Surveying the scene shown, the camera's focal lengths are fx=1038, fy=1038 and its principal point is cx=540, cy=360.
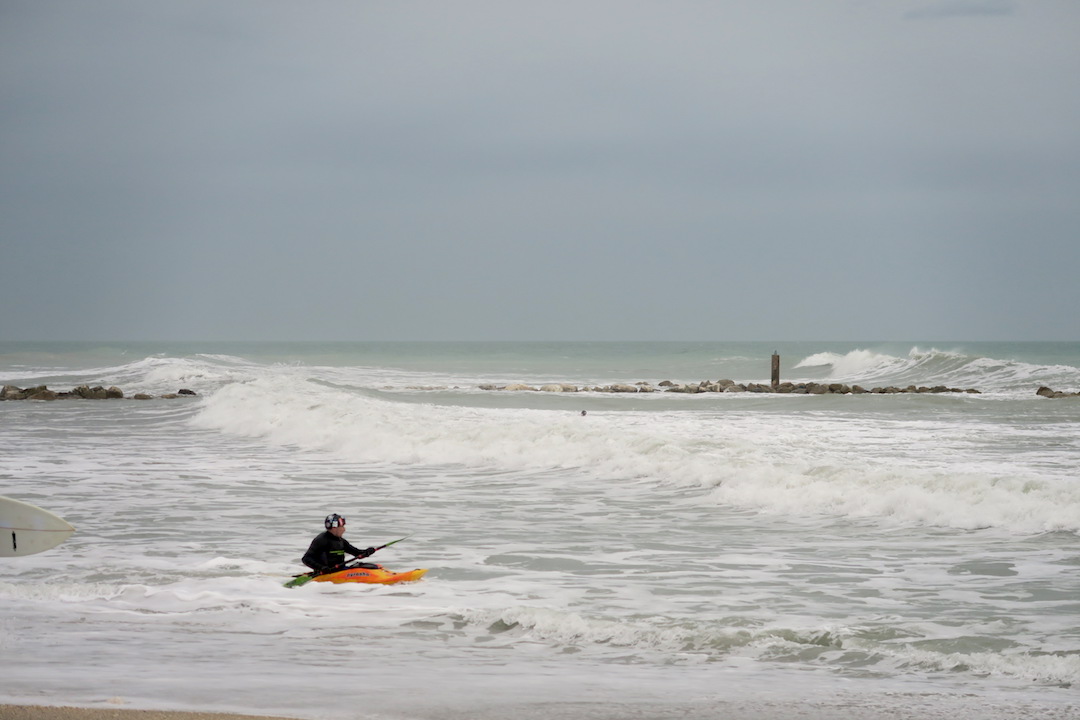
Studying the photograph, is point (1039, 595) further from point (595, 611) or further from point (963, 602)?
point (595, 611)

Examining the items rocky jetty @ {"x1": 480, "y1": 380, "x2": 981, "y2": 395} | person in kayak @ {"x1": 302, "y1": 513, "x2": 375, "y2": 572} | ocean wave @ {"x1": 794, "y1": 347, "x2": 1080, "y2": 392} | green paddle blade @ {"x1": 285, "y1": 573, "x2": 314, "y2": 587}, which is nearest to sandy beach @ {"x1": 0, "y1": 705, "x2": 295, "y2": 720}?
green paddle blade @ {"x1": 285, "y1": 573, "x2": 314, "y2": 587}

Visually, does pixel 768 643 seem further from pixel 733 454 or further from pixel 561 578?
pixel 733 454

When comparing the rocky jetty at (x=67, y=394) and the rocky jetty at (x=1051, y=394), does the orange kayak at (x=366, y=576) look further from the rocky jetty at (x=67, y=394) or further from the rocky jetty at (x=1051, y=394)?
the rocky jetty at (x=67, y=394)

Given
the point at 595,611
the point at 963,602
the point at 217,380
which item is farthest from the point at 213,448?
the point at 217,380

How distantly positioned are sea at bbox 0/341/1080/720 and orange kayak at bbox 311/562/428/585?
10 centimetres

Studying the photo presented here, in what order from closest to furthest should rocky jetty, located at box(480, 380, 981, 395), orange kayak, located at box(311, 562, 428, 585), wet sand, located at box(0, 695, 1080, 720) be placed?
wet sand, located at box(0, 695, 1080, 720)
orange kayak, located at box(311, 562, 428, 585)
rocky jetty, located at box(480, 380, 981, 395)

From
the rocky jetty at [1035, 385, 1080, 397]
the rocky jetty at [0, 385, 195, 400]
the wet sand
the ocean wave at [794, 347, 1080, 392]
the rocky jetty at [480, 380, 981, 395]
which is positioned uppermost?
the ocean wave at [794, 347, 1080, 392]

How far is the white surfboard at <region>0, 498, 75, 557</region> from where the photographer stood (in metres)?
7.41

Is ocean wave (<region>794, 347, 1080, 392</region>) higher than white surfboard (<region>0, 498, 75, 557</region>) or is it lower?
higher

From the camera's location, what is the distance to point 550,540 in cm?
1186

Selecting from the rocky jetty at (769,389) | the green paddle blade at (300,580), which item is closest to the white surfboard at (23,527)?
the green paddle blade at (300,580)

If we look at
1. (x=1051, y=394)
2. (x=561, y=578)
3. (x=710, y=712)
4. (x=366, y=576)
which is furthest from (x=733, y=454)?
(x=1051, y=394)

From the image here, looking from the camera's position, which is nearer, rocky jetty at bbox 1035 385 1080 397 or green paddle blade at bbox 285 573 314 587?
green paddle blade at bbox 285 573 314 587

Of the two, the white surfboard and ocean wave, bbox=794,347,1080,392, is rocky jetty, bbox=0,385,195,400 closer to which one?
the white surfboard
